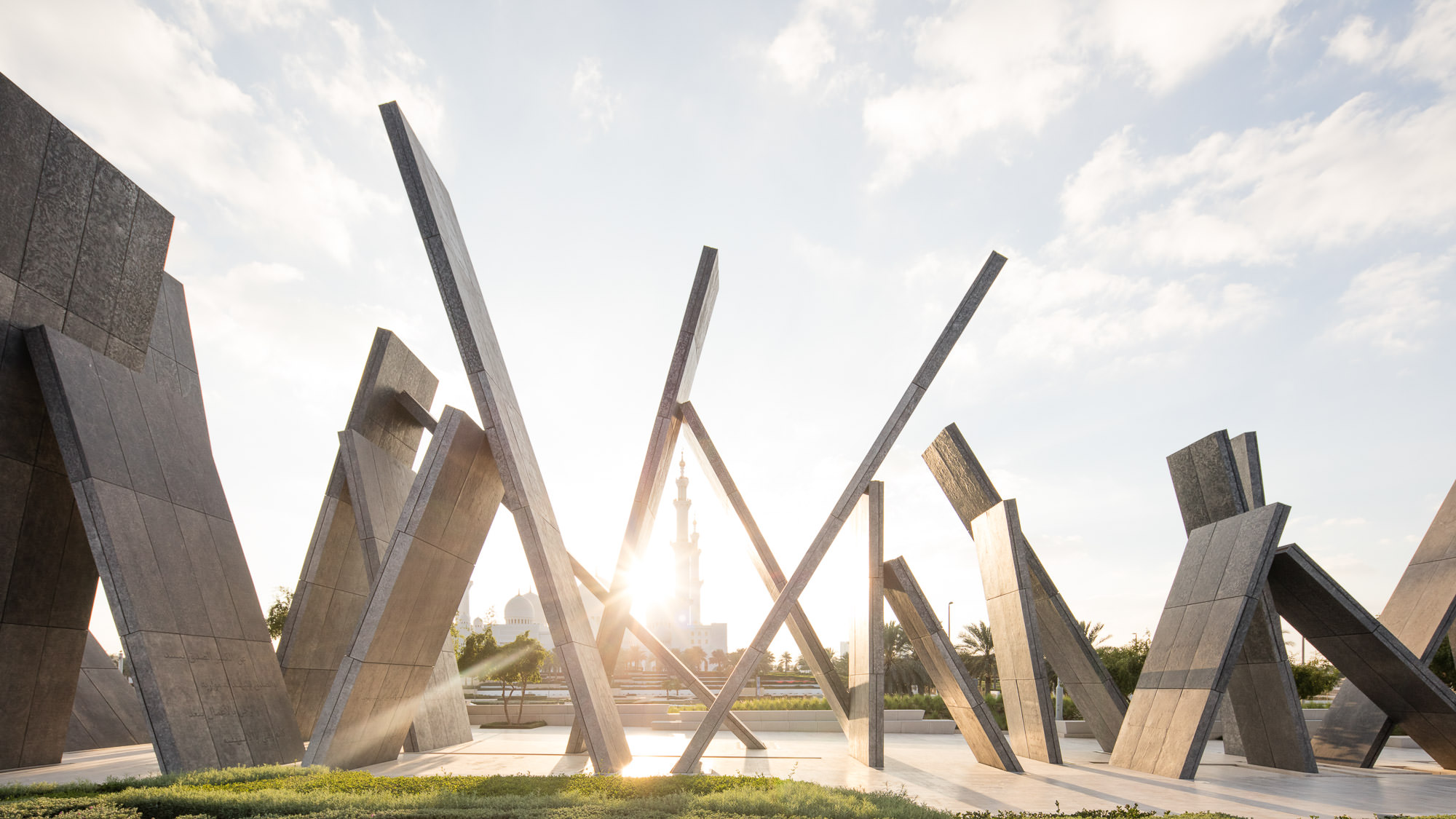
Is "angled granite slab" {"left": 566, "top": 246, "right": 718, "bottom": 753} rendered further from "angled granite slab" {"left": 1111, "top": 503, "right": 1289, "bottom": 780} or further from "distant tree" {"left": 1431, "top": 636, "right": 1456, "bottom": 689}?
"distant tree" {"left": 1431, "top": 636, "right": 1456, "bottom": 689}

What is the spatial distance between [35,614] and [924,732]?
2368cm

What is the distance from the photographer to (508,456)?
1305 cm

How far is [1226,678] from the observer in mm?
13953

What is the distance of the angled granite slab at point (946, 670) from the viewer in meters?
15.3

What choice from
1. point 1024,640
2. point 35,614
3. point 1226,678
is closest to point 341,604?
point 35,614

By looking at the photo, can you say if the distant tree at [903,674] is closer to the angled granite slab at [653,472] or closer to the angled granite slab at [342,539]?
the angled granite slab at [653,472]

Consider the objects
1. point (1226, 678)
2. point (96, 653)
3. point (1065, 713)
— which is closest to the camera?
point (1226, 678)

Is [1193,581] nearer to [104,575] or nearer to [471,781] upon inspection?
[471,781]

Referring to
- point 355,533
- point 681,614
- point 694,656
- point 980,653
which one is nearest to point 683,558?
point 681,614

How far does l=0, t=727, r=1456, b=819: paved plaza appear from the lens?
37.1 ft

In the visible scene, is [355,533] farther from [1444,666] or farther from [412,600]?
[1444,666]

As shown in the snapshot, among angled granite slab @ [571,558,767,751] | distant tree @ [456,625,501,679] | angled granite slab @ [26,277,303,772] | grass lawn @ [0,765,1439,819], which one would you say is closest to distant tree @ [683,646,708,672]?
distant tree @ [456,625,501,679]

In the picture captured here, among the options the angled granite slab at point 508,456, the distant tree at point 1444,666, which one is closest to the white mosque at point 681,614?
the distant tree at point 1444,666

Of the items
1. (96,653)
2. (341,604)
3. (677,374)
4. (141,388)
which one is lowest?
(96,653)
